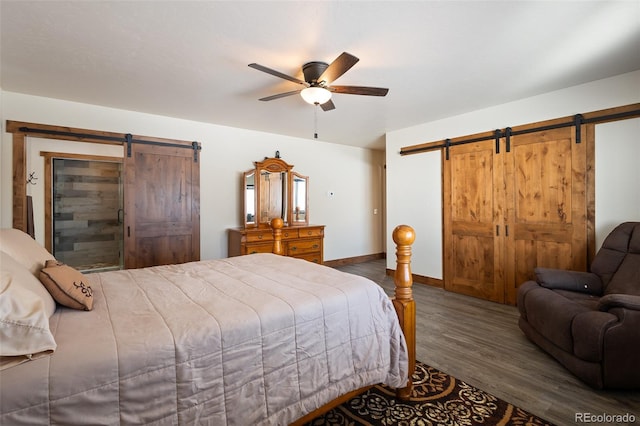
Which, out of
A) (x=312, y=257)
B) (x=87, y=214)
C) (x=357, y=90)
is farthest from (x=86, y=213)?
(x=357, y=90)

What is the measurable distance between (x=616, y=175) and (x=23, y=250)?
4805mm

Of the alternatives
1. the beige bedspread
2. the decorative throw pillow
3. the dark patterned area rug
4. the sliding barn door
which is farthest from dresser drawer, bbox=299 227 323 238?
the decorative throw pillow

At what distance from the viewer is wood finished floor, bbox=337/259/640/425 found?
5.90 ft

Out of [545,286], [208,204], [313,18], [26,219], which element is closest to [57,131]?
[26,219]

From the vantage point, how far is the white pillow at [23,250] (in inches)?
57.3

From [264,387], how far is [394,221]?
13.4 feet

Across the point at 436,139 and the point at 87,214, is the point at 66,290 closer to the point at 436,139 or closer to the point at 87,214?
the point at 436,139

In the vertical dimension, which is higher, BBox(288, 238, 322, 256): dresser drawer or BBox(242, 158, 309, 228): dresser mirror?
BBox(242, 158, 309, 228): dresser mirror

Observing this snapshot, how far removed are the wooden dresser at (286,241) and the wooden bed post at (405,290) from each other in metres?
2.72

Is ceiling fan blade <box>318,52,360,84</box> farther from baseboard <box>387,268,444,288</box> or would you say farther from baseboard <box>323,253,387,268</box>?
baseboard <box>323,253,387,268</box>

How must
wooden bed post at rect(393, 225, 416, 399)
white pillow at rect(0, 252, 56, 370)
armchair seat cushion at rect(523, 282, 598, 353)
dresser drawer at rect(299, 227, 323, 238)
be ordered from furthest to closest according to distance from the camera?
dresser drawer at rect(299, 227, 323, 238) < armchair seat cushion at rect(523, 282, 598, 353) < wooden bed post at rect(393, 225, 416, 399) < white pillow at rect(0, 252, 56, 370)

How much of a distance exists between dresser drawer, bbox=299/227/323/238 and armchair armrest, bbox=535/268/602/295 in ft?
9.93

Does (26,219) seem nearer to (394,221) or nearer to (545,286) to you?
(394,221)

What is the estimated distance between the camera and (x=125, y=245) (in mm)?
3709
